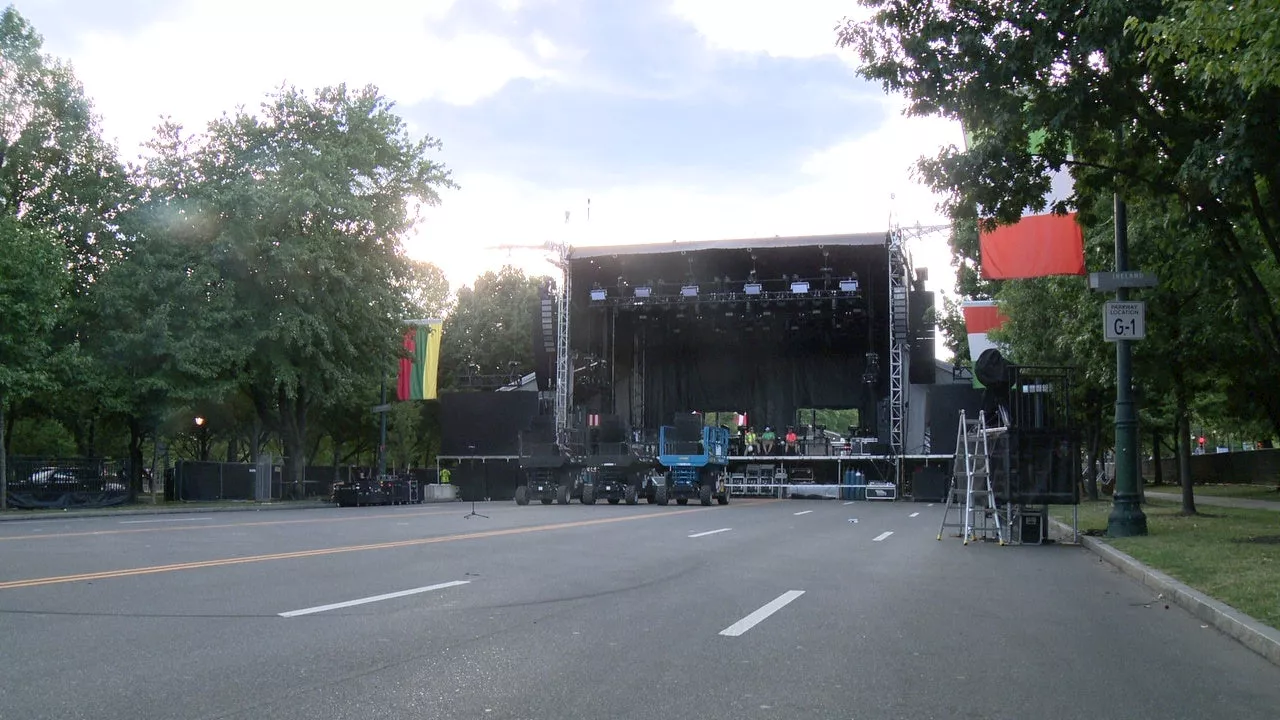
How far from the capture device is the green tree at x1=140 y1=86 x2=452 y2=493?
37.7 meters

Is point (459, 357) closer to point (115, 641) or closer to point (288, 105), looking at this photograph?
point (288, 105)

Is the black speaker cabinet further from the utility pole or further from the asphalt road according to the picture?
the asphalt road

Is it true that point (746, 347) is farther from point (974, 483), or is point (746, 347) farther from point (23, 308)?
point (974, 483)

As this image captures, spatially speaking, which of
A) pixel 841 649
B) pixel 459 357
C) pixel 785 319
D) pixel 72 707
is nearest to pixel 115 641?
pixel 72 707

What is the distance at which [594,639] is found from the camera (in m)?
7.88

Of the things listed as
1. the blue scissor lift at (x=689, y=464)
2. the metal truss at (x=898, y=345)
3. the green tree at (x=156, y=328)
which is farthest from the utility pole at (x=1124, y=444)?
the green tree at (x=156, y=328)

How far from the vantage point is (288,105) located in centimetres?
4003

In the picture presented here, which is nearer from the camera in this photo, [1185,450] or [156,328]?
[1185,450]

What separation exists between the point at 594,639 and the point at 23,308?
2803cm

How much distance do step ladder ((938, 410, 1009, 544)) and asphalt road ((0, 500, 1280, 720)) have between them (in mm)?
2916

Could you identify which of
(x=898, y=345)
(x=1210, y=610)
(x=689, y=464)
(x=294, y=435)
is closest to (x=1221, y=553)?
(x=1210, y=610)

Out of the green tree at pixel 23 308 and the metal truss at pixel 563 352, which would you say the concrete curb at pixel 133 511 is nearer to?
the green tree at pixel 23 308

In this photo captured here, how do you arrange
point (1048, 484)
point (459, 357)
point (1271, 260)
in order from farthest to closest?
point (459, 357), point (1271, 260), point (1048, 484)

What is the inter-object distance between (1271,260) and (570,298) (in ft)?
80.7
